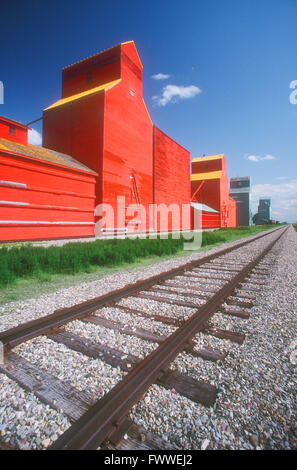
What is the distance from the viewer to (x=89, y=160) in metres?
15.6

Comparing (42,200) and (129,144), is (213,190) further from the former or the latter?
(42,200)

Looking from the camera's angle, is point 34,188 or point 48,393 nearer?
point 48,393

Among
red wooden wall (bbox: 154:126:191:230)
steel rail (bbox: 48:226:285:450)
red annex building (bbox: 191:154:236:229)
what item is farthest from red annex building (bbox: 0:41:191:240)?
red annex building (bbox: 191:154:236:229)

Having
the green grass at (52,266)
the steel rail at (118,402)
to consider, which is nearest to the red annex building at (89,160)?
the green grass at (52,266)

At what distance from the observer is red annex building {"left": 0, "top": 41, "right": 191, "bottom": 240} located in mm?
11336

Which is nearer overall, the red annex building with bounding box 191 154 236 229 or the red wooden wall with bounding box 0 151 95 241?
the red wooden wall with bounding box 0 151 95 241

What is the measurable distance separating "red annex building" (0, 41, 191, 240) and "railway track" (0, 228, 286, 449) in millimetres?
9345

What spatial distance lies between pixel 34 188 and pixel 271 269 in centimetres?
1128

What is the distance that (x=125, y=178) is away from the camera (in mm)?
17234

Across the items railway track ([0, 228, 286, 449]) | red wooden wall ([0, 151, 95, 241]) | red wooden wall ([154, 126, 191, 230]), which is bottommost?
railway track ([0, 228, 286, 449])

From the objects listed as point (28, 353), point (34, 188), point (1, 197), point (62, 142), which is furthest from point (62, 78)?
point (28, 353)

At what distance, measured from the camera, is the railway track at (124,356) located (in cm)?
140

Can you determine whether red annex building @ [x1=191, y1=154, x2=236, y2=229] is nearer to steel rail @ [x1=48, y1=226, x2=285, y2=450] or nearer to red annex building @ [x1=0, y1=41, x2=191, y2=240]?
red annex building @ [x1=0, y1=41, x2=191, y2=240]

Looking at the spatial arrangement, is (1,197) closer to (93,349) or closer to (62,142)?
(62,142)
